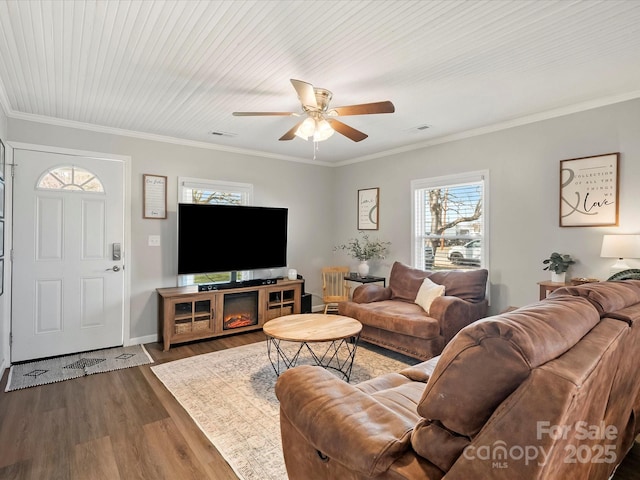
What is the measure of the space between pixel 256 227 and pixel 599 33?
3832 millimetres

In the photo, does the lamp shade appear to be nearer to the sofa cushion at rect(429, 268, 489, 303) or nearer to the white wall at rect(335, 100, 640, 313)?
the white wall at rect(335, 100, 640, 313)

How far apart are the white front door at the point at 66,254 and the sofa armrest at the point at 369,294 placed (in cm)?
277

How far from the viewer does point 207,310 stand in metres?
4.30

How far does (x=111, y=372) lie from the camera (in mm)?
3371

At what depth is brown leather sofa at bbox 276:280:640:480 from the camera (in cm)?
90

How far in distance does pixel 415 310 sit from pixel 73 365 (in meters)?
3.54

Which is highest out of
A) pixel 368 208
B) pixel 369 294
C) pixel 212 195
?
pixel 212 195

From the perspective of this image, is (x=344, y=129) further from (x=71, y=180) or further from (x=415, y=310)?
(x=71, y=180)

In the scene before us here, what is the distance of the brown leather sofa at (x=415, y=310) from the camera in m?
3.40

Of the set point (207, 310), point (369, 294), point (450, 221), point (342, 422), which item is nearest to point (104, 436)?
point (342, 422)

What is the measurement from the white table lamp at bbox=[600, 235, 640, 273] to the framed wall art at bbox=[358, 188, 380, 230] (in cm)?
282

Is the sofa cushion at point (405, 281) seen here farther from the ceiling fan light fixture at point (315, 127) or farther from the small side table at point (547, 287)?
the ceiling fan light fixture at point (315, 127)

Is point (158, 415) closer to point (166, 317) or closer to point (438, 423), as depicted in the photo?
point (166, 317)

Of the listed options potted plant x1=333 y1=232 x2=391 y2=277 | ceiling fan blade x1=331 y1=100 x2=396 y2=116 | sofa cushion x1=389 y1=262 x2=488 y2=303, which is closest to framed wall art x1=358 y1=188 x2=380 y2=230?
potted plant x1=333 y1=232 x2=391 y2=277
